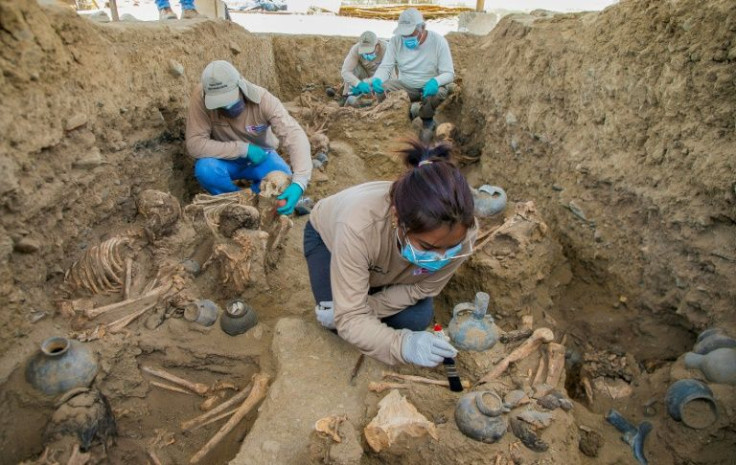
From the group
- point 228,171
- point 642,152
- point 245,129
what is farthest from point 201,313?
point 642,152

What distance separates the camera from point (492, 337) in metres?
2.59

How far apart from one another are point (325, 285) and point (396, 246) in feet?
2.40

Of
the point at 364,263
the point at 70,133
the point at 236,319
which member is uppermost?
the point at 70,133

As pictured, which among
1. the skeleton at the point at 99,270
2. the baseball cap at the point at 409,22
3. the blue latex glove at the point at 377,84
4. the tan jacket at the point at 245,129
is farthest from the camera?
the blue latex glove at the point at 377,84

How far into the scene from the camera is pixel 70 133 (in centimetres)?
283

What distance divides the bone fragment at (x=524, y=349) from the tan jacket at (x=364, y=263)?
0.62m

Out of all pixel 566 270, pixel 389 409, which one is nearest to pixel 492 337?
pixel 389 409

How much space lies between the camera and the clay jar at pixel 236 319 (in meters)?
2.88

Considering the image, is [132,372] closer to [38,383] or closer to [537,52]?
[38,383]

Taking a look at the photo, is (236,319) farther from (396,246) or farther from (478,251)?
(478,251)

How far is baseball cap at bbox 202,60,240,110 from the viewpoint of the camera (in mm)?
3564

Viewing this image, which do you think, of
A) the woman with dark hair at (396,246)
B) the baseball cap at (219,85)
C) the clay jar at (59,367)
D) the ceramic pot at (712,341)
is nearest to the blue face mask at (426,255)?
the woman with dark hair at (396,246)

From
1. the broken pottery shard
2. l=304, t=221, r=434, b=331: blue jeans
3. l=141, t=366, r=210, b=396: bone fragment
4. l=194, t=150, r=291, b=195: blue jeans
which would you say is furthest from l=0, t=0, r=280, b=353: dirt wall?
the broken pottery shard

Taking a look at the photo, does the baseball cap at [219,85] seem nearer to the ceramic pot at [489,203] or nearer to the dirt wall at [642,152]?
the ceramic pot at [489,203]
